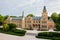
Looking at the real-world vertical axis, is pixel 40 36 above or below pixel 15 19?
below

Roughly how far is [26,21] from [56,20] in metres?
7.30

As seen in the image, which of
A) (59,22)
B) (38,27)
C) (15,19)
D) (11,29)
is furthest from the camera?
(59,22)

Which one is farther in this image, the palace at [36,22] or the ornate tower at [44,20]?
the palace at [36,22]

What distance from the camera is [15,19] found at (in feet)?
97.0

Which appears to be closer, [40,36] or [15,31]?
[40,36]

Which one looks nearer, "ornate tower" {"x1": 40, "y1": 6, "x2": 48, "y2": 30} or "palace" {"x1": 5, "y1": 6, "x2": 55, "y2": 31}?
"ornate tower" {"x1": 40, "y1": 6, "x2": 48, "y2": 30}

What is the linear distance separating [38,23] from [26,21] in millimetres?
1994

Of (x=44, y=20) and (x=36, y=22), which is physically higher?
(x=44, y=20)

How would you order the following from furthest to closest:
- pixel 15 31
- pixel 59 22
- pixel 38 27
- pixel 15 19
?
1. pixel 59 22
2. pixel 15 19
3. pixel 38 27
4. pixel 15 31

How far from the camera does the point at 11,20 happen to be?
29609 mm

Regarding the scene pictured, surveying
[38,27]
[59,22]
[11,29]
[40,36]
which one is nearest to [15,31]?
[11,29]

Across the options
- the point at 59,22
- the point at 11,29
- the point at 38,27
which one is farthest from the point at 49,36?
the point at 59,22

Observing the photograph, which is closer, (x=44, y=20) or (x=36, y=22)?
(x=44, y=20)

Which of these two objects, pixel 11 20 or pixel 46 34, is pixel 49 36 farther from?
pixel 11 20
